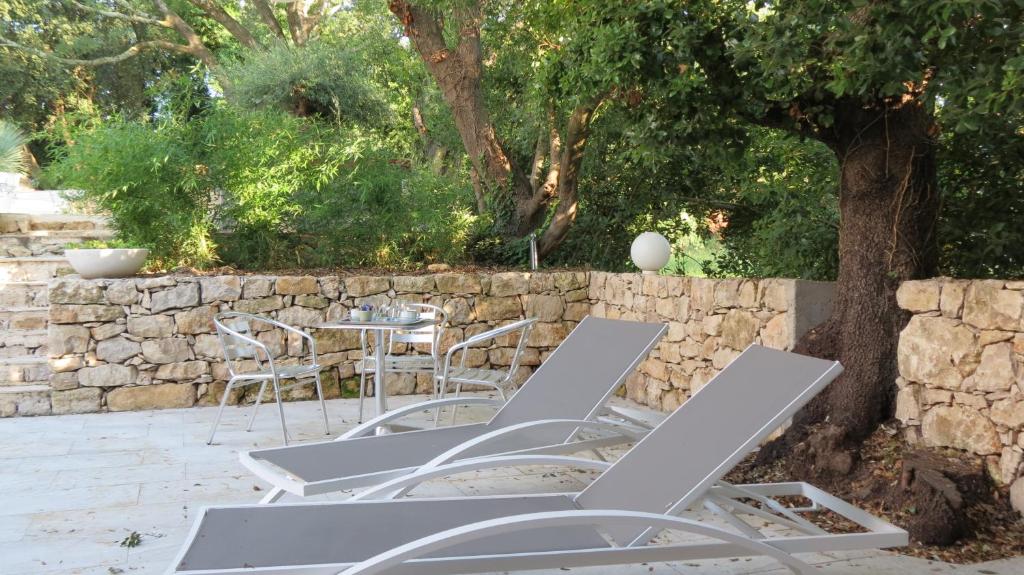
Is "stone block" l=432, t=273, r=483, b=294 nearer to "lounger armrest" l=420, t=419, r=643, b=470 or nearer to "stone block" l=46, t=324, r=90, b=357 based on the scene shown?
"stone block" l=46, t=324, r=90, b=357

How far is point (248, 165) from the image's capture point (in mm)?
7305

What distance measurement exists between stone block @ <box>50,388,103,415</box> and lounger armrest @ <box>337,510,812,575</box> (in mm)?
5059

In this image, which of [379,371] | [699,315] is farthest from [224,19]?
[699,315]

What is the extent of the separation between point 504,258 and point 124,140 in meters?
3.52

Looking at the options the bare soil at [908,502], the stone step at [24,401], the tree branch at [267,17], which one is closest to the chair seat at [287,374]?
the stone step at [24,401]

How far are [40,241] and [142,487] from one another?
6642 millimetres

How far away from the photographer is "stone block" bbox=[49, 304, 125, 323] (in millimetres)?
6242

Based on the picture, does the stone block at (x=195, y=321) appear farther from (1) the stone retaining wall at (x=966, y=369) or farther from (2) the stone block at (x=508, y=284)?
(1) the stone retaining wall at (x=966, y=369)

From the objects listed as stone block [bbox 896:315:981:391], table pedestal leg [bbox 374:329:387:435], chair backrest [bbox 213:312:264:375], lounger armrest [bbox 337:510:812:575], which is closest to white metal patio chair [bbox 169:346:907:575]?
lounger armrest [bbox 337:510:812:575]

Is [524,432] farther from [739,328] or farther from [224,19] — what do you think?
[224,19]

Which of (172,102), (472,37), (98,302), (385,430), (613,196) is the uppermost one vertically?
(472,37)

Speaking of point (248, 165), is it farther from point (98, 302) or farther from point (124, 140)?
point (98, 302)

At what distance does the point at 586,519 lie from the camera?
2.05m

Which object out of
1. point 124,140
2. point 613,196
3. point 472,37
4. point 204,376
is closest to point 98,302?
point 204,376
